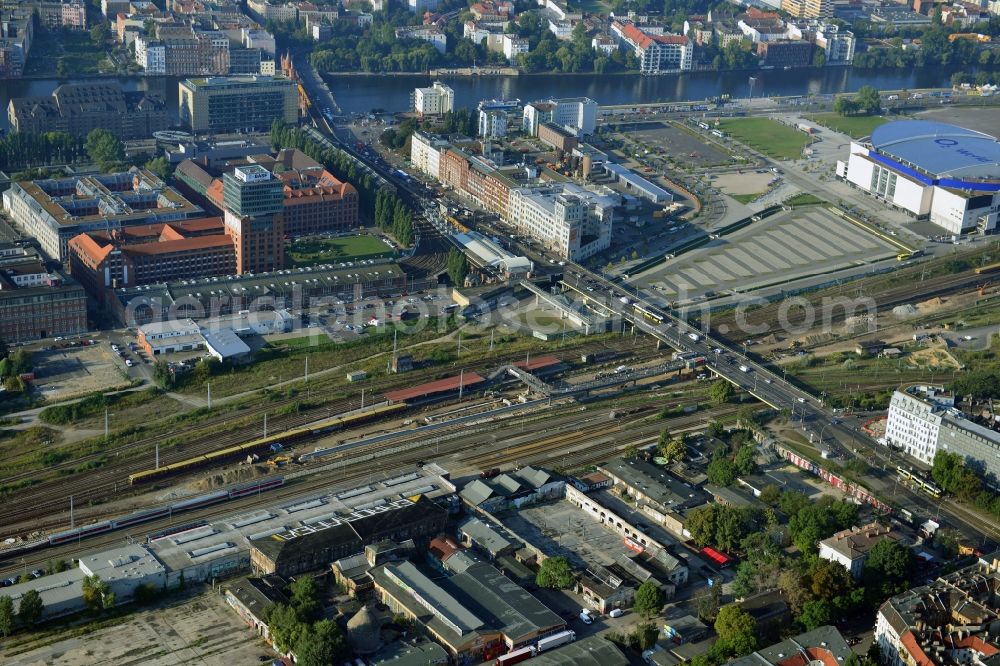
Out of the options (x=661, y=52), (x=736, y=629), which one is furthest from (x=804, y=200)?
(x=736, y=629)

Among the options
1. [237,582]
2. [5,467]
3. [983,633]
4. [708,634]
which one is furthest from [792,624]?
[5,467]

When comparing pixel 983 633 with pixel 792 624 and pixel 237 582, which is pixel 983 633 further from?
pixel 237 582

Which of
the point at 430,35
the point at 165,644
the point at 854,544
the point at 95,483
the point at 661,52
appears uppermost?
the point at 430,35

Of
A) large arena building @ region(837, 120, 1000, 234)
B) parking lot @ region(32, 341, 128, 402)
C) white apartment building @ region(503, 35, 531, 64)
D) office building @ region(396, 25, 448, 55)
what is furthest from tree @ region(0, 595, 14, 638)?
white apartment building @ region(503, 35, 531, 64)

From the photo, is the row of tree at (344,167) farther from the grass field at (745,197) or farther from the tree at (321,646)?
the tree at (321,646)

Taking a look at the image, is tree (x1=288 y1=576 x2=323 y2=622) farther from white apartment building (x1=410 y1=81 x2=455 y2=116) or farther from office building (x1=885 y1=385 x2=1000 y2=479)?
white apartment building (x1=410 y1=81 x2=455 y2=116)

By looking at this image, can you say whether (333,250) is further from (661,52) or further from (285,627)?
(661,52)

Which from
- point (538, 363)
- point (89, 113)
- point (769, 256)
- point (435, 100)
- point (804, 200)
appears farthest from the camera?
point (435, 100)
